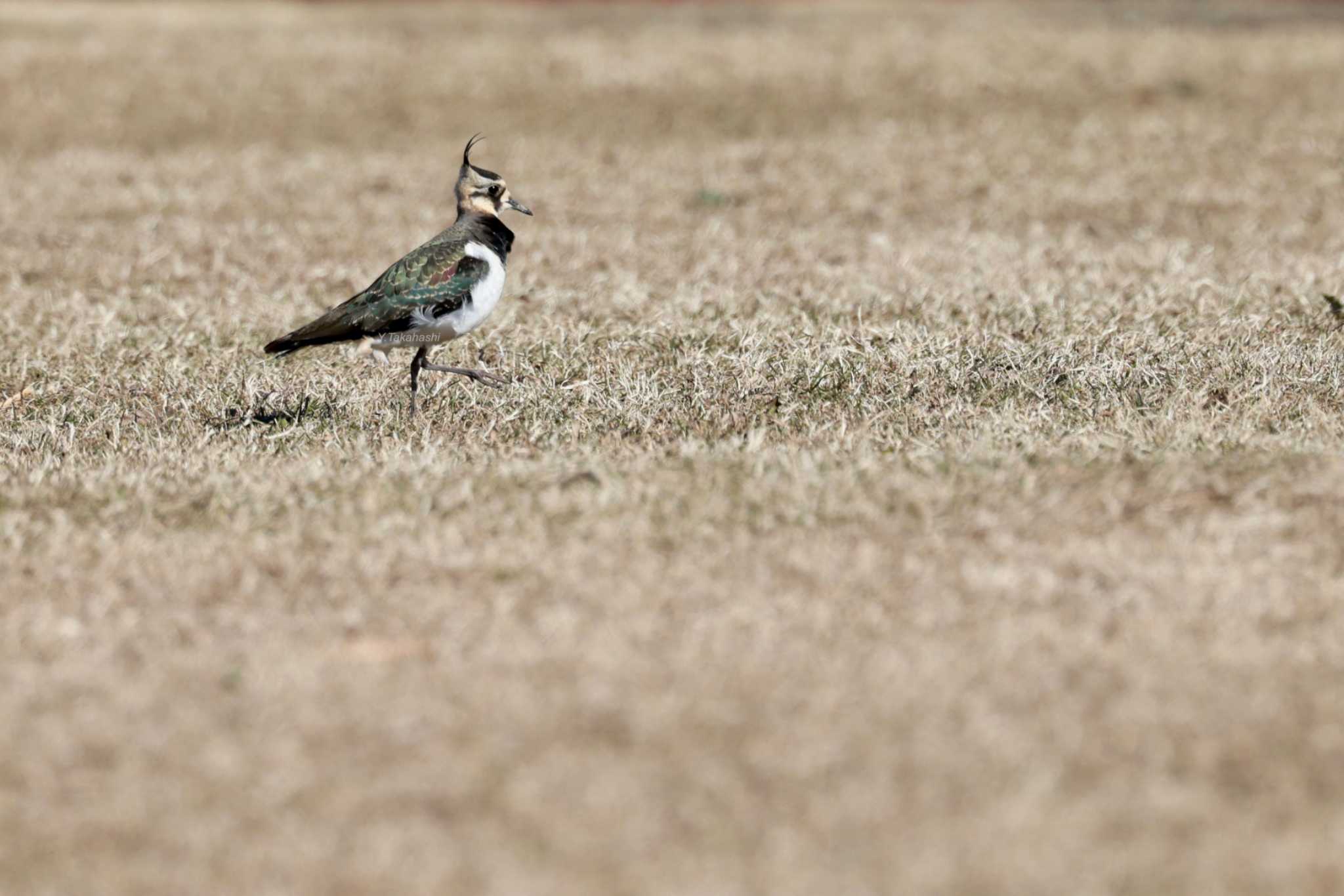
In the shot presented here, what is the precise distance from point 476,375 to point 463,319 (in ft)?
1.64

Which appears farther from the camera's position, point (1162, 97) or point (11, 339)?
point (1162, 97)

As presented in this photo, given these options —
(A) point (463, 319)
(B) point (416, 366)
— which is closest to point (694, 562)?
(A) point (463, 319)

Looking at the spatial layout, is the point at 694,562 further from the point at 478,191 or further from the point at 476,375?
the point at 478,191

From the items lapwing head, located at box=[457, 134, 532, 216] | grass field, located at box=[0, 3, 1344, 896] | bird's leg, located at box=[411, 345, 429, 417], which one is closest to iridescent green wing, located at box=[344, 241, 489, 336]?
bird's leg, located at box=[411, 345, 429, 417]

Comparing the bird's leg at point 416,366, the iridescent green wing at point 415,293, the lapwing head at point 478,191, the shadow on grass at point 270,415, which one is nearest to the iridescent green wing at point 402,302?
the iridescent green wing at point 415,293

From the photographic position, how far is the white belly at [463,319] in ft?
29.8

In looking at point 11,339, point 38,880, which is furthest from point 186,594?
point 11,339

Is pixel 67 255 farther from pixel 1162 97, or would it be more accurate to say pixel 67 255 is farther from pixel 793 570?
pixel 1162 97

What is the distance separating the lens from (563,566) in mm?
6691

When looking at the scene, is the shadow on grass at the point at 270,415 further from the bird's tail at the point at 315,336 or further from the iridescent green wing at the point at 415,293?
the iridescent green wing at the point at 415,293

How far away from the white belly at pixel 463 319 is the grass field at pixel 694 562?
0.46m

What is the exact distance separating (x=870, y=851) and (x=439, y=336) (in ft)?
16.8

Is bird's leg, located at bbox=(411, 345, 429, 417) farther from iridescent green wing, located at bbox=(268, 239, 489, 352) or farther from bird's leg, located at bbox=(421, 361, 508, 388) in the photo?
iridescent green wing, located at bbox=(268, 239, 489, 352)

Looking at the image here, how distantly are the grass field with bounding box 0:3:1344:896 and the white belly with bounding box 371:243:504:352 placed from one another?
1.49ft
